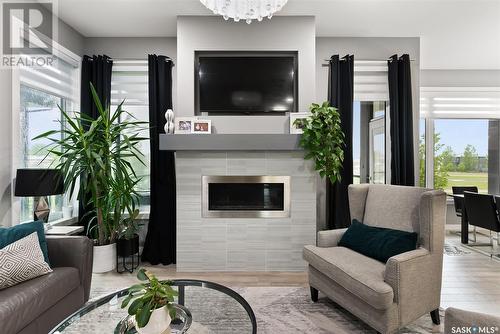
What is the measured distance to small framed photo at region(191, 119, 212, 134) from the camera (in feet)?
10.7

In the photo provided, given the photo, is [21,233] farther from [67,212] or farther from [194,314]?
[67,212]

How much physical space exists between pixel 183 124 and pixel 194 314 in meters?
2.12

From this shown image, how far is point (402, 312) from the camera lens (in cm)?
190

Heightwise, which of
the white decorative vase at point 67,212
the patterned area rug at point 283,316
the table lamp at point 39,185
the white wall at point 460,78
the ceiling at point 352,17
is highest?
the ceiling at point 352,17

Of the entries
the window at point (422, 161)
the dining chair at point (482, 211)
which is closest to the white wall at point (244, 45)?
the dining chair at point (482, 211)

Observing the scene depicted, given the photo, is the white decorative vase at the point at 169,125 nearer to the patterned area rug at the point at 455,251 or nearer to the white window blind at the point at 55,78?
the white window blind at the point at 55,78

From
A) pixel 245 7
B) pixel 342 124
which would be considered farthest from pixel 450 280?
pixel 245 7

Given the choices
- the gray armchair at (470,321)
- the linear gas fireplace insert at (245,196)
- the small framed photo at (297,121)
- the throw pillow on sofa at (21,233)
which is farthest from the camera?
the linear gas fireplace insert at (245,196)

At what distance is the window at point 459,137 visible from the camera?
5324 millimetres

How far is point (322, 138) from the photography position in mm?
3121

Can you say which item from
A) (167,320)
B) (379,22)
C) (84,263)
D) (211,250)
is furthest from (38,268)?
(379,22)

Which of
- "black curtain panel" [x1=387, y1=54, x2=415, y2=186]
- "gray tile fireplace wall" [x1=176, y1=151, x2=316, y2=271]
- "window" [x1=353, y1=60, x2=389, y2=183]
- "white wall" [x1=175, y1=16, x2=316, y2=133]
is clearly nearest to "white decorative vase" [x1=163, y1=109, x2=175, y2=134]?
"white wall" [x1=175, y1=16, x2=316, y2=133]

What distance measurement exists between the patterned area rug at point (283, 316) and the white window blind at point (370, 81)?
8.78 ft

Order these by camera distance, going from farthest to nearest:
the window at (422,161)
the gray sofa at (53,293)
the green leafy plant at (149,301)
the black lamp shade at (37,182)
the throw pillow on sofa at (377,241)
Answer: the window at (422,161) → the black lamp shade at (37,182) → the throw pillow on sofa at (377,241) → the gray sofa at (53,293) → the green leafy plant at (149,301)
